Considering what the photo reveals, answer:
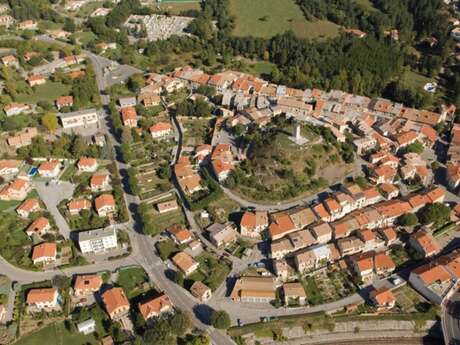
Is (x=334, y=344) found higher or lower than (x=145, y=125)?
lower

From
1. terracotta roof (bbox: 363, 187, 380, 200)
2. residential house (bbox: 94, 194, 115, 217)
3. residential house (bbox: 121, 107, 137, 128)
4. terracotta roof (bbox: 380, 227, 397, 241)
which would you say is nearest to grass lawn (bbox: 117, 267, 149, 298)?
residential house (bbox: 94, 194, 115, 217)

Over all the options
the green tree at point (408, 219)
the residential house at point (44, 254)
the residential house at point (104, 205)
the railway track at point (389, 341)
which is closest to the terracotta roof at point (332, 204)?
the green tree at point (408, 219)

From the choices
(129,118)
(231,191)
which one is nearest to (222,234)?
(231,191)

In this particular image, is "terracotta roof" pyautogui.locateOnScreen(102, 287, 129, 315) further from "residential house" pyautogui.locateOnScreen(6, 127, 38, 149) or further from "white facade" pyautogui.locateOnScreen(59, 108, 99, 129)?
"white facade" pyautogui.locateOnScreen(59, 108, 99, 129)

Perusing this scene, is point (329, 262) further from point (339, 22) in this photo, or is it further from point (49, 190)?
point (339, 22)

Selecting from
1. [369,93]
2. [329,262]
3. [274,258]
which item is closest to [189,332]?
[274,258]

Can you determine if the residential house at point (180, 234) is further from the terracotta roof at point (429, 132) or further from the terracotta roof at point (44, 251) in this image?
the terracotta roof at point (429, 132)

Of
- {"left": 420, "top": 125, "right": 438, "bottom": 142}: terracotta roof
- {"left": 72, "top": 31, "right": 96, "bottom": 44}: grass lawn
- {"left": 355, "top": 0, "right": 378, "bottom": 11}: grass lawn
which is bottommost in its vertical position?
{"left": 420, "top": 125, "right": 438, "bottom": 142}: terracotta roof
